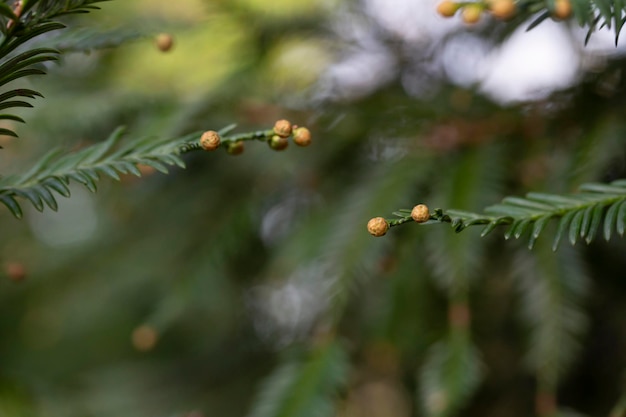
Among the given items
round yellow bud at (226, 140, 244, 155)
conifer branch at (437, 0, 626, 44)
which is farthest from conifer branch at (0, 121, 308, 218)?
conifer branch at (437, 0, 626, 44)

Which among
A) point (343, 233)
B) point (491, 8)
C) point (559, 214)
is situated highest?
point (491, 8)

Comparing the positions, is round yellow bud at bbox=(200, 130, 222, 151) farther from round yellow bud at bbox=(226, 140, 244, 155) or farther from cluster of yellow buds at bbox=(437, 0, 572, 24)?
cluster of yellow buds at bbox=(437, 0, 572, 24)

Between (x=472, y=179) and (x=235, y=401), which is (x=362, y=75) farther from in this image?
(x=235, y=401)

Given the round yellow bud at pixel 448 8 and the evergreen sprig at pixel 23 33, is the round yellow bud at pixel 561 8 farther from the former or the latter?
the evergreen sprig at pixel 23 33

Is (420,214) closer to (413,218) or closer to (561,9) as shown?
(413,218)

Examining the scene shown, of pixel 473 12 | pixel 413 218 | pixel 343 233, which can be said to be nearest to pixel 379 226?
pixel 413 218

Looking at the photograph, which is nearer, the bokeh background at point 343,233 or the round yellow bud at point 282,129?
the round yellow bud at point 282,129

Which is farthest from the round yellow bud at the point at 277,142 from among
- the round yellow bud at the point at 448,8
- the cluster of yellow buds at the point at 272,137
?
the round yellow bud at the point at 448,8
